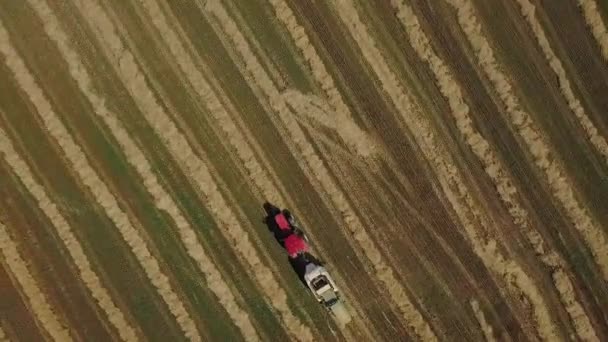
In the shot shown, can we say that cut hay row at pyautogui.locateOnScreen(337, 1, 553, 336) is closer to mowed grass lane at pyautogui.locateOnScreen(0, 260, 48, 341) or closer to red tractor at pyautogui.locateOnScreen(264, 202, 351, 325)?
red tractor at pyautogui.locateOnScreen(264, 202, 351, 325)

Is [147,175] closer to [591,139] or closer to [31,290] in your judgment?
[31,290]

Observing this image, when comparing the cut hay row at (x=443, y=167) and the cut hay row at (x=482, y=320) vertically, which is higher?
the cut hay row at (x=443, y=167)

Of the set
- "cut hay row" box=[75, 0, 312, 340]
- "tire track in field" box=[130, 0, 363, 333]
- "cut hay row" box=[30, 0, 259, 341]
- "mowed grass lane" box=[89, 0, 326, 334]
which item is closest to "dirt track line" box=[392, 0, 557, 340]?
"tire track in field" box=[130, 0, 363, 333]

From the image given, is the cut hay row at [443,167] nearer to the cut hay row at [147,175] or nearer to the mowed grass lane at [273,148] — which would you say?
the mowed grass lane at [273,148]

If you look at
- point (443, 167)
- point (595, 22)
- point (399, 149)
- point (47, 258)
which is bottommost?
point (443, 167)

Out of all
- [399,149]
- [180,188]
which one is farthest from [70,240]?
[399,149]

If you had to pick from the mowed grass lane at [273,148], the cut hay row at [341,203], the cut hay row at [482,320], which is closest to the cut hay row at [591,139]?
the cut hay row at [482,320]
